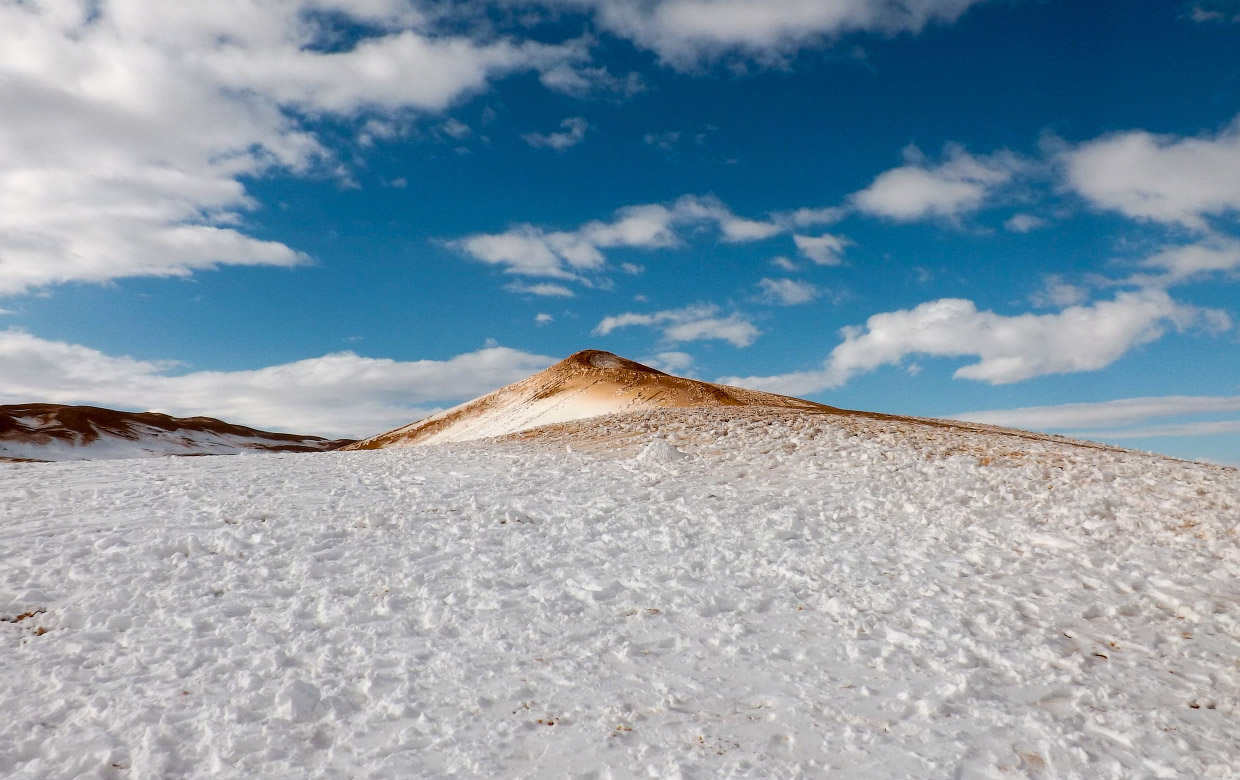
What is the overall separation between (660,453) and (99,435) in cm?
7095

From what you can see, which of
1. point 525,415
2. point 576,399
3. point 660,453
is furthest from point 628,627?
point 525,415

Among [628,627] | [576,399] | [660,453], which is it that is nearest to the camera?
[628,627]

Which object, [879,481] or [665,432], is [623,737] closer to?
[879,481]

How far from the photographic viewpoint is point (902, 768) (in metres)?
5.52

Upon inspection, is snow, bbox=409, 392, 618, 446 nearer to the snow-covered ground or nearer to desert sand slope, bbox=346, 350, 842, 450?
desert sand slope, bbox=346, 350, 842, 450

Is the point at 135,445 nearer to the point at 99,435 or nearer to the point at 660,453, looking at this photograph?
the point at 99,435

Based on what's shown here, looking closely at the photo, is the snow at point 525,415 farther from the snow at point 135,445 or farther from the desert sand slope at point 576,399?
the snow at point 135,445

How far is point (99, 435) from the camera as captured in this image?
217ft

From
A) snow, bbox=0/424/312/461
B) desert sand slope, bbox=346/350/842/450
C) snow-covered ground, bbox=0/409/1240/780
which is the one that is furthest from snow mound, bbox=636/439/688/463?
snow, bbox=0/424/312/461

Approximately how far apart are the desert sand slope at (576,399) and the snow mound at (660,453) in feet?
33.6

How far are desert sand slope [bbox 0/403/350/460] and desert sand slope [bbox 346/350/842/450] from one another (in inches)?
508

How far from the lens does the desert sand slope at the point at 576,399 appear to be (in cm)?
3100

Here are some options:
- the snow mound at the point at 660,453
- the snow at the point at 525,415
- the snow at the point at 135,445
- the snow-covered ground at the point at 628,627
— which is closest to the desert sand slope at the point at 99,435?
the snow at the point at 135,445

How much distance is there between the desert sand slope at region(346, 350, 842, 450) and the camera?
Answer: 31.0 m
